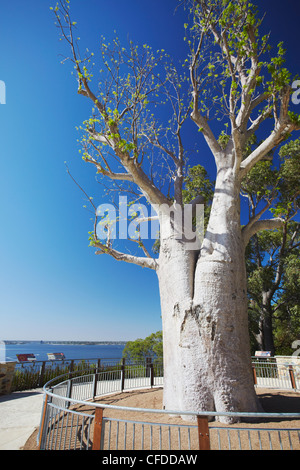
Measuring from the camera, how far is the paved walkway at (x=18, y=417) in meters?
4.95

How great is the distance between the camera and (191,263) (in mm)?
6254

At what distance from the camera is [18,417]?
251 inches

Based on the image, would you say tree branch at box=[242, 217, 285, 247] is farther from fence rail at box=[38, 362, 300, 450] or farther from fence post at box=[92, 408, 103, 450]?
fence post at box=[92, 408, 103, 450]

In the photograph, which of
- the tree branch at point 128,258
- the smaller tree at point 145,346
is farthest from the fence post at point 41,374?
the smaller tree at point 145,346

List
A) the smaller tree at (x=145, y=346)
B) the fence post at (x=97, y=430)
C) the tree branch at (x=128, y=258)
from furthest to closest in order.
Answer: the smaller tree at (x=145, y=346) < the tree branch at (x=128, y=258) < the fence post at (x=97, y=430)

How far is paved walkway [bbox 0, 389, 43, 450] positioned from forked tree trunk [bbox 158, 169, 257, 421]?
3.03 meters

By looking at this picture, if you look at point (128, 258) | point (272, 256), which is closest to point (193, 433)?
point (128, 258)

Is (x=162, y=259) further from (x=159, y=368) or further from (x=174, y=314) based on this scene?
(x=159, y=368)

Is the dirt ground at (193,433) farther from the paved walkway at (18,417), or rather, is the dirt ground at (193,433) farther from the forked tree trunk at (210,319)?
the forked tree trunk at (210,319)

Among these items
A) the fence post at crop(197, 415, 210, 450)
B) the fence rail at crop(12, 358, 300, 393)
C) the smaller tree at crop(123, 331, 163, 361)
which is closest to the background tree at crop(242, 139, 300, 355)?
the fence rail at crop(12, 358, 300, 393)

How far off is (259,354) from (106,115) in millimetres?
12561

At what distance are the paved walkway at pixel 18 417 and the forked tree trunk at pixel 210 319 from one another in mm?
3027

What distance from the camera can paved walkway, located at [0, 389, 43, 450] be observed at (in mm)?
4953
